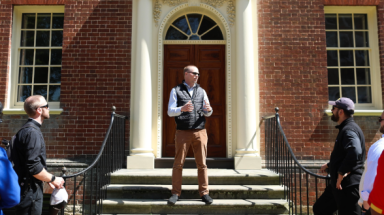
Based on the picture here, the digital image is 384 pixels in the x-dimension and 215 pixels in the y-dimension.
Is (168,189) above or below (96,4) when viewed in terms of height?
below

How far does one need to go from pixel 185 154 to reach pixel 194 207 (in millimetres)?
792

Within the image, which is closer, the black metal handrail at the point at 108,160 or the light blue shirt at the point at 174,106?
the light blue shirt at the point at 174,106

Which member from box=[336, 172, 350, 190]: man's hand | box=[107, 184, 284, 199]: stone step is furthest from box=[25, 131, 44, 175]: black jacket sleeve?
box=[336, 172, 350, 190]: man's hand

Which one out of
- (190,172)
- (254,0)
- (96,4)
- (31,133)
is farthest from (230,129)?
(31,133)

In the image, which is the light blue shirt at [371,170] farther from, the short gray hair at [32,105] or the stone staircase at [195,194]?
the short gray hair at [32,105]

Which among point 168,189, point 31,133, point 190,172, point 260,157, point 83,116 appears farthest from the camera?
point 83,116

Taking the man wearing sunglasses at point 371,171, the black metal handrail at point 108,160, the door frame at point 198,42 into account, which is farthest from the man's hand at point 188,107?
the man wearing sunglasses at point 371,171

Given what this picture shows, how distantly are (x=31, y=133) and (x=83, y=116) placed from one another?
3.87 m

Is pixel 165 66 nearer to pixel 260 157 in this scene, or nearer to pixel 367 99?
pixel 260 157

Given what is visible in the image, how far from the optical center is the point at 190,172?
5.82 metres

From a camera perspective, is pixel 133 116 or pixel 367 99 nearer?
pixel 133 116

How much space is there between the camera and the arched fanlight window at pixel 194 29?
711cm

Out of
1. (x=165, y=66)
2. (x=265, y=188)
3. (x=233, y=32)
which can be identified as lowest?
(x=265, y=188)

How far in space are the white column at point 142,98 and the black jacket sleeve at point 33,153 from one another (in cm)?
341
